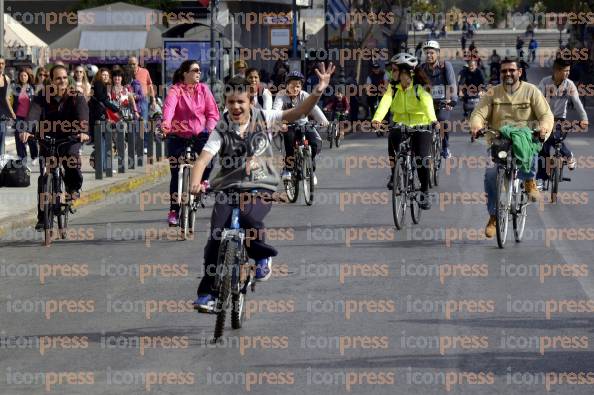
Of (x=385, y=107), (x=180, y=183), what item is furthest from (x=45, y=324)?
(x=385, y=107)

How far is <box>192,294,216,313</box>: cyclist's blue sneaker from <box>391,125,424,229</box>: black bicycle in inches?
254

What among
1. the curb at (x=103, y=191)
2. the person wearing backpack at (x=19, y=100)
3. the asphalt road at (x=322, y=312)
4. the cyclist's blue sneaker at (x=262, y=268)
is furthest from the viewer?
the person wearing backpack at (x=19, y=100)

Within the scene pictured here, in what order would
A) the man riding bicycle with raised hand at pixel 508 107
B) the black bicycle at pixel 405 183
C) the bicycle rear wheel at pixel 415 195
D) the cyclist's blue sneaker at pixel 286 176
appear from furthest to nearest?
the cyclist's blue sneaker at pixel 286 176 < the bicycle rear wheel at pixel 415 195 < the black bicycle at pixel 405 183 < the man riding bicycle with raised hand at pixel 508 107

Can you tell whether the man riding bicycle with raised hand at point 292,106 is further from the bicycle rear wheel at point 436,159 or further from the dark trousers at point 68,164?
the dark trousers at point 68,164

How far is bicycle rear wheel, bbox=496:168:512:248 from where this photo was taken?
1425cm

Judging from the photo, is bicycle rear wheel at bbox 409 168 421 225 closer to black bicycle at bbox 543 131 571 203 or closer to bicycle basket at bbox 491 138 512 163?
bicycle basket at bbox 491 138 512 163

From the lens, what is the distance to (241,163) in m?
9.80

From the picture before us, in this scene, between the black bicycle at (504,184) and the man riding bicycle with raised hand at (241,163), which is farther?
the black bicycle at (504,184)

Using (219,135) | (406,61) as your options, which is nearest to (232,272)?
(219,135)

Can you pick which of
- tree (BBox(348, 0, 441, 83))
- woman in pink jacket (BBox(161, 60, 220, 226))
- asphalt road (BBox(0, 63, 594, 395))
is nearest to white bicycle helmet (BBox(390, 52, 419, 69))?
asphalt road (BBox(0, 63, 594, 395))

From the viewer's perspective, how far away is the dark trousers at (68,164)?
1532 cm

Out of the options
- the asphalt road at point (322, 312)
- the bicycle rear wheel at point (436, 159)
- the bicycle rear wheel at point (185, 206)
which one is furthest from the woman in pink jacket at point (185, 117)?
the bicycle rear wheel at point (436, 159)

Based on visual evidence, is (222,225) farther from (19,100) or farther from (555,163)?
A: (19,100)

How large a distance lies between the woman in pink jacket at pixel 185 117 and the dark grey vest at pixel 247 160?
593 centimetres
